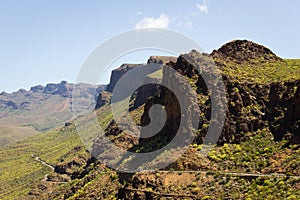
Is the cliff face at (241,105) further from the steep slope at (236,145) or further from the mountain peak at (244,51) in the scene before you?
the mountain peak at (244,51)

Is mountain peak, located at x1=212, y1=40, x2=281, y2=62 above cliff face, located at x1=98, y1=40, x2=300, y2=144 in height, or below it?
above

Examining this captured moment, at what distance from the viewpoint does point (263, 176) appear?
54.0m

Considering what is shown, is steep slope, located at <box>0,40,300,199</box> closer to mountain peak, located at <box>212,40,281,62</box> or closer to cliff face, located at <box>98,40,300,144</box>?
cliff face, located at <box>98,40,300,144</box>

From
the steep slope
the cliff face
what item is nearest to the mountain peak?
the steep slope

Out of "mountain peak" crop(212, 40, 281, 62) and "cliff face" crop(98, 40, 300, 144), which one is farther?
"mountain peak" crop(212, 40, 281, 62)

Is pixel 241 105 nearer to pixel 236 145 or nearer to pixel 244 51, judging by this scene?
pixel 236 145

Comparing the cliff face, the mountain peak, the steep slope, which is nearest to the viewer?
the steep slope

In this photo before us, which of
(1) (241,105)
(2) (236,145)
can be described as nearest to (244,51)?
(1) (241,105)

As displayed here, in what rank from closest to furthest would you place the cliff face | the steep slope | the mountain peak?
the steep slope → the cliff face → the mountain peak

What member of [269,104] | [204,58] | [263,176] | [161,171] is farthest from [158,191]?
[204,58]

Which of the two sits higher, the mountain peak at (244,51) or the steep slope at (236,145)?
the mountain peak at (244,51)

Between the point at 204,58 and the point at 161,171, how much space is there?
25469mm

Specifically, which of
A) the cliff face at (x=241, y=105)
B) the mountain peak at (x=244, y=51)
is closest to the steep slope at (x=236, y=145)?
the cliff face at (x=241, y=105)

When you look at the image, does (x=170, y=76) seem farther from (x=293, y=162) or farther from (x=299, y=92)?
(x=293, y=162)
